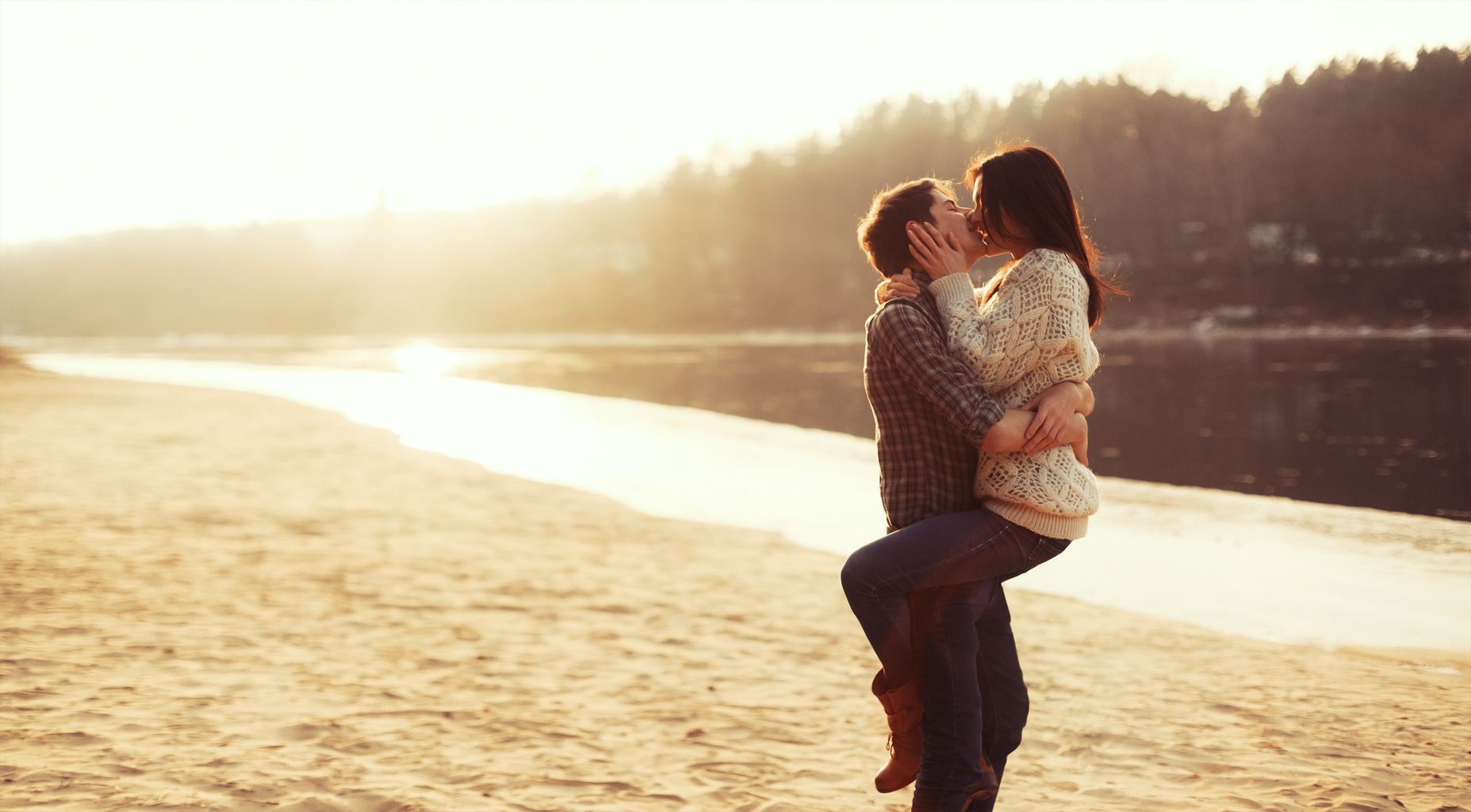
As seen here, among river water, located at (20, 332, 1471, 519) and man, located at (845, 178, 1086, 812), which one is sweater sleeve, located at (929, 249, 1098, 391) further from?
river water, located at (20, 332, 1471, 519)

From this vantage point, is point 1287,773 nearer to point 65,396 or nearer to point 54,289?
point 65,396

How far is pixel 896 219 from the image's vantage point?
260 centimetres

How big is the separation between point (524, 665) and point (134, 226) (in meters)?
202

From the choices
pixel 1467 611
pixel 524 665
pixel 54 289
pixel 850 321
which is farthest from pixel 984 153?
pixel 54 289

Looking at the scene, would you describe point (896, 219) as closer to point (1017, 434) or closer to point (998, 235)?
point (998, 235)

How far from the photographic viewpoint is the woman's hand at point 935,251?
249 centimetres

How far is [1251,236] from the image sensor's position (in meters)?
82.5

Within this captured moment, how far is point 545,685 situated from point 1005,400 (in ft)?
12.0

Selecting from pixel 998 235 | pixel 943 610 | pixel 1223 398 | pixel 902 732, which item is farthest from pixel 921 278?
pixel 1223 398

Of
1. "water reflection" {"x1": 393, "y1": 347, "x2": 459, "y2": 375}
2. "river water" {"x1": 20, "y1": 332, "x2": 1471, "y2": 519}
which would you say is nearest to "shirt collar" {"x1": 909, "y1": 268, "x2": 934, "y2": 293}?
"river water" {"x1": 20, "y1": 332, "x2": 1471, "y2": 519}

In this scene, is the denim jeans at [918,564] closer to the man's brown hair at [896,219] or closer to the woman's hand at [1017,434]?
the woman's hand at [1017,434]

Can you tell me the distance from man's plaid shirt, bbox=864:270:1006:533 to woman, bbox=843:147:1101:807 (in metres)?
0.05

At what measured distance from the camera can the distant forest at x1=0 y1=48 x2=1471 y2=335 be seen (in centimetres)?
7331

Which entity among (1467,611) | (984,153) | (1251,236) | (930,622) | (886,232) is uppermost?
(1251,236)
